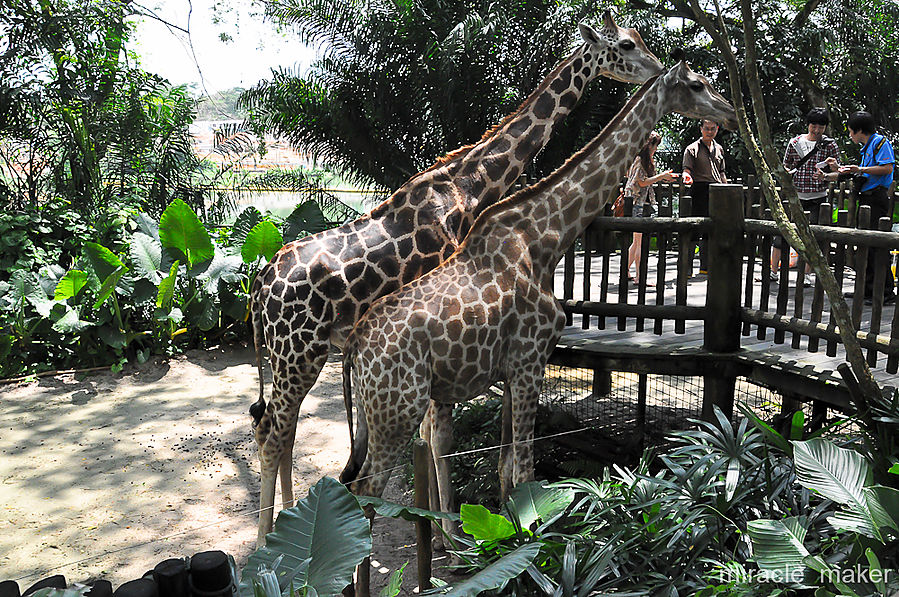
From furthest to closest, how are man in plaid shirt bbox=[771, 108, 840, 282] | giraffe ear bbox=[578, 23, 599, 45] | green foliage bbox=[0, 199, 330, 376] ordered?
1. green foliage bbox=[0, 199, 330, 376]
2. man in plaid shirt bbox=[771, 108, 840, 282]
3. giraffe ear bbox=[578, 23, 599, 45]

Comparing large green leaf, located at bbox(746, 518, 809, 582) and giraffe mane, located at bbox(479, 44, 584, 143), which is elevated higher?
giraffe mane, located at bbox(479, 44, 584, 143)

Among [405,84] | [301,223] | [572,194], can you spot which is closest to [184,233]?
[301,223]

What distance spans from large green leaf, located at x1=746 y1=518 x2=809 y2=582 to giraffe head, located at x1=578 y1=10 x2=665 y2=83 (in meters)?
3.21

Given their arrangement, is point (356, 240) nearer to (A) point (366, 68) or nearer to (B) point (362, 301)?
(B) point (362, 301)

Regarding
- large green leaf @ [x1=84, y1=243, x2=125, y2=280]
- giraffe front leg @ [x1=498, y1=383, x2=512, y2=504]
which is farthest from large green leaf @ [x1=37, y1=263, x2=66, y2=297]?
giraffe front leg @ [x1=498, y1=383, x2=512, y2=504]

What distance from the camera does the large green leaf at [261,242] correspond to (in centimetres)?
800

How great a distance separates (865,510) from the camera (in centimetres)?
305

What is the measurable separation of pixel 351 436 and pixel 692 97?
9.42 feet

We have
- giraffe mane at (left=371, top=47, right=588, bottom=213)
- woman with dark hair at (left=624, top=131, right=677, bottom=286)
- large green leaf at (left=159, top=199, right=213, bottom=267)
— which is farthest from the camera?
large green leaf at (left=159, top=199, right=213, bottom=267)

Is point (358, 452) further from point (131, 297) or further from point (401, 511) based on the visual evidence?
point (131, 297)

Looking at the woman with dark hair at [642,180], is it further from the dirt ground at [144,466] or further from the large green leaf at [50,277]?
the large green leaf at [50,277]

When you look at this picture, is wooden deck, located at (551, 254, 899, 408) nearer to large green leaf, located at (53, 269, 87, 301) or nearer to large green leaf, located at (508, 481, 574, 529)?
large green leaf, located at (508, 481, 574, 529)

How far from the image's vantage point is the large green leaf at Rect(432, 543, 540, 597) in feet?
9.02

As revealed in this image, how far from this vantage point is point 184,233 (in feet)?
27.3
